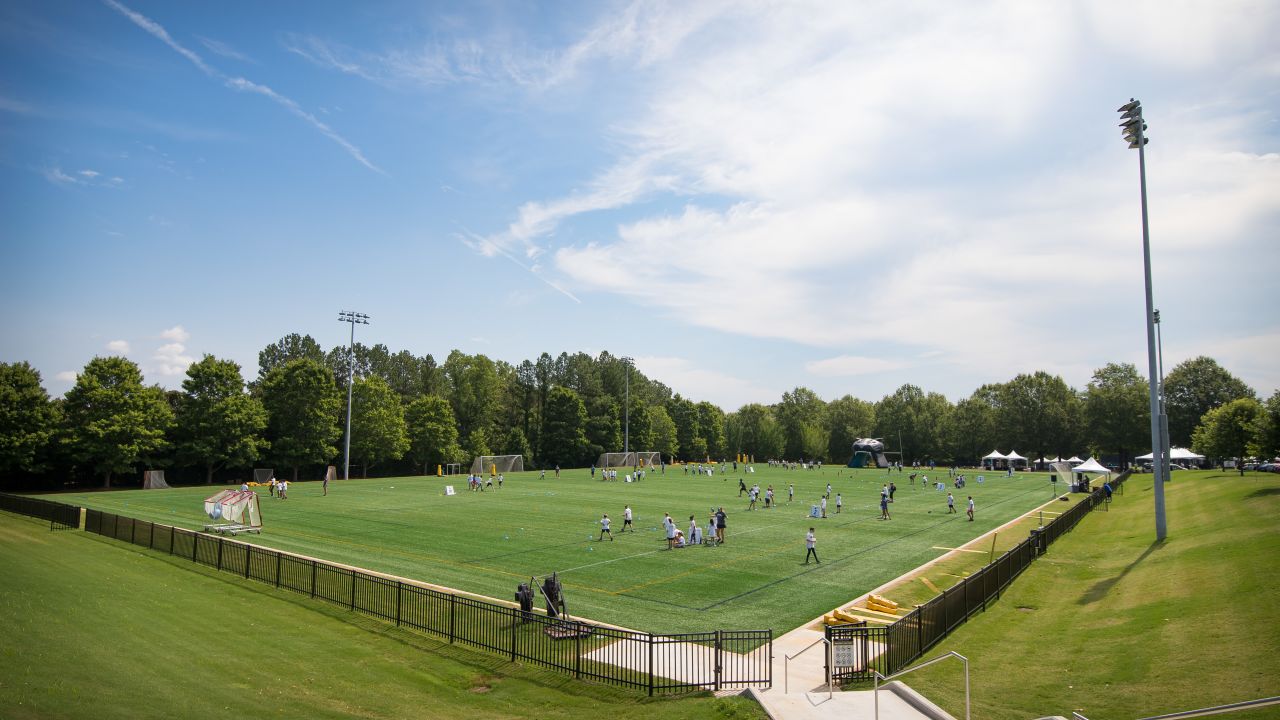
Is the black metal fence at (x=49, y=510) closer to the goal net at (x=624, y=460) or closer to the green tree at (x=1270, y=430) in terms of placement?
the green tree at (x=1270, y=430)

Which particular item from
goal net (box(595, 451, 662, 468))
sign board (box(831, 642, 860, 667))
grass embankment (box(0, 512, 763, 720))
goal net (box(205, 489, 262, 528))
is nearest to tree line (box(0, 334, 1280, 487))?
goal net (box(595, 451, 662, 468))

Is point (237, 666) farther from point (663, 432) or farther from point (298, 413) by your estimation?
point (663, 432)

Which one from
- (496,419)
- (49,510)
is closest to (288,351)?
(496,419)

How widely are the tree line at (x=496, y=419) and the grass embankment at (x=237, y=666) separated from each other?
44.8 m

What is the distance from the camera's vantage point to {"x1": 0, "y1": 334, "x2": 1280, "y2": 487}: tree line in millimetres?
57281

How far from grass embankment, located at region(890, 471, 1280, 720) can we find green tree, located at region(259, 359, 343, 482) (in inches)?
2680

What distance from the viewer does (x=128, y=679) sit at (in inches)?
475

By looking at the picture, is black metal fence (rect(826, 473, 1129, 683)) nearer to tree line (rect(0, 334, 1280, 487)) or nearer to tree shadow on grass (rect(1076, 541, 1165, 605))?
tree shadow on grass (rect(1076, 541, 1165, 605))

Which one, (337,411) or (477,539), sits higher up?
(337,411)

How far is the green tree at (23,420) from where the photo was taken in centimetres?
5328

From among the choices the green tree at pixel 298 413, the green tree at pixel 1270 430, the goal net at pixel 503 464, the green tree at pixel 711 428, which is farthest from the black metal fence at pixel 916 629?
the green tree at pixel 711 428

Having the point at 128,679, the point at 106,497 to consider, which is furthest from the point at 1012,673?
the point at 106,497

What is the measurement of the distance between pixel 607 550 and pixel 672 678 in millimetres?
16112

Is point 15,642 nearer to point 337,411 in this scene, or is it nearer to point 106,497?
point 106,497
